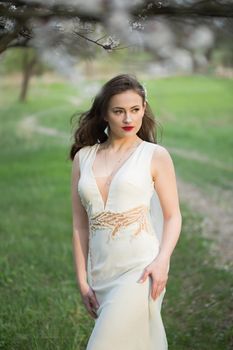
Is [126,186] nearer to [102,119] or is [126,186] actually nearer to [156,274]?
[156,274]

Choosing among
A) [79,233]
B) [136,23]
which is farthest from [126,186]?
[136,23]

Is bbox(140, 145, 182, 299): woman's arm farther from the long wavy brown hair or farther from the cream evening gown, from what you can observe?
the long wavy brown hair

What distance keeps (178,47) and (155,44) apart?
171 mm

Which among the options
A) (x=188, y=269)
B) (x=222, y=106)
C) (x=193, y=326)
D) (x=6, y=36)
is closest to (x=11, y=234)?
(x=188, y=269)

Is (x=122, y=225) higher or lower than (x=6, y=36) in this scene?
lower

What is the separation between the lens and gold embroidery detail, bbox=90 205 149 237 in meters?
3.56

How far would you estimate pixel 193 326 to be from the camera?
5891 mm

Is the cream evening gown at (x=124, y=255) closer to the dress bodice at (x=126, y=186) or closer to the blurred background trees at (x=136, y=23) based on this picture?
the dress bodice at (x=126, y=186)

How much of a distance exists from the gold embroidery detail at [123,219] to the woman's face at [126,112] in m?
0.45

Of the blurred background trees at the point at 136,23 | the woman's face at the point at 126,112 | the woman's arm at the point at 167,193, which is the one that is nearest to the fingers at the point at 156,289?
Result: the woman's arm at the point at 167,193

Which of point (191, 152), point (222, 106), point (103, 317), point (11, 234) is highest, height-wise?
point (103, 317)

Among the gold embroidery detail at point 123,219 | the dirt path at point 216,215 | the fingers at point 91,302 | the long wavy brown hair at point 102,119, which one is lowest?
the dirt path at point 216,215

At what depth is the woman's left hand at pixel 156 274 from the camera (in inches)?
137

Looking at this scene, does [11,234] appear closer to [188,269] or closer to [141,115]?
[188,269]
